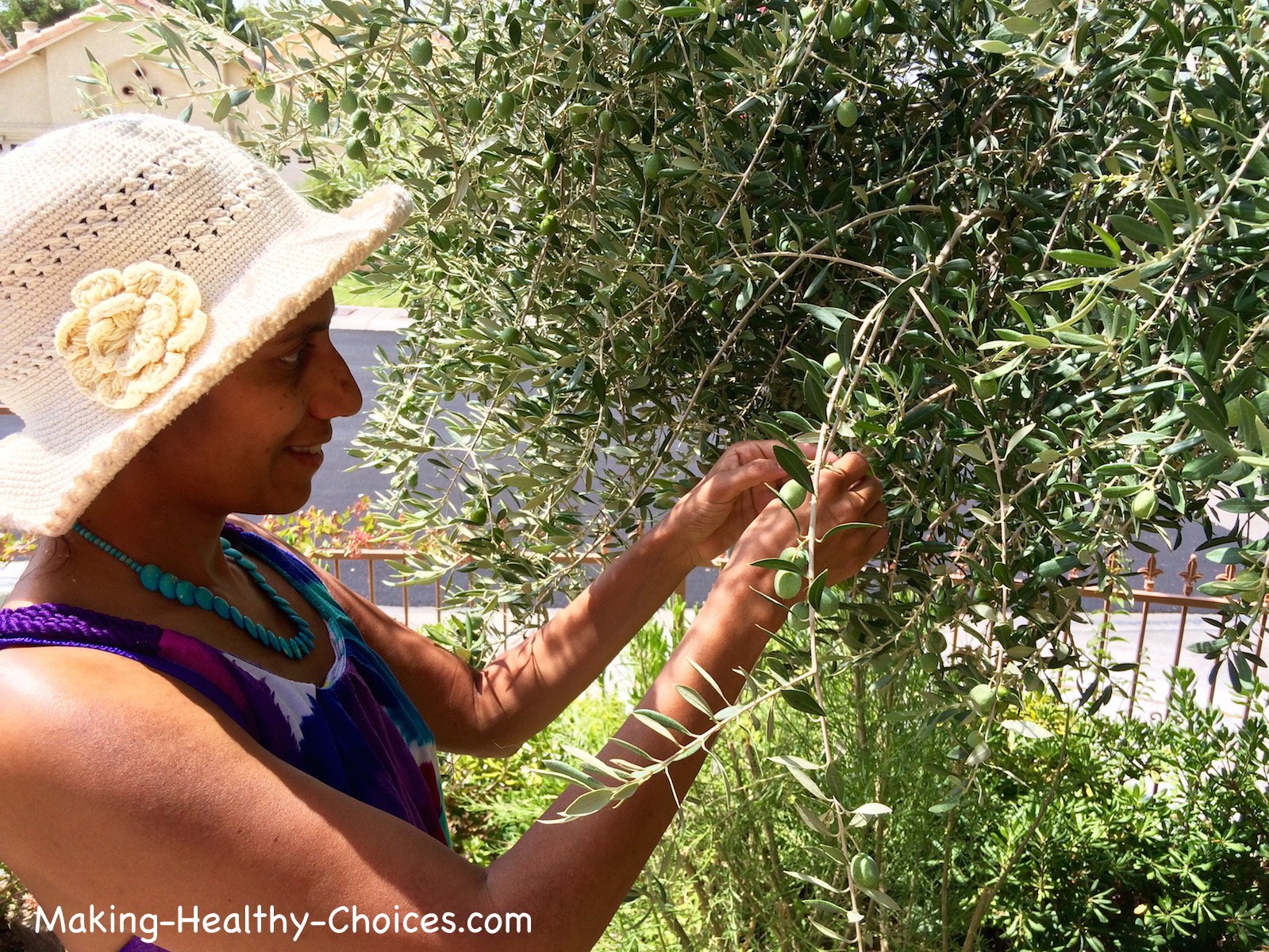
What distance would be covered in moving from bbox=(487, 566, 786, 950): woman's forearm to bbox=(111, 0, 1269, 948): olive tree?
0.05 metres

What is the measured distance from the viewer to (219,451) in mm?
999

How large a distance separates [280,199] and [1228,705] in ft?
13.8

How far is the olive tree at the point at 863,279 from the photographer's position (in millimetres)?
780

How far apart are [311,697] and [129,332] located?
0.40m

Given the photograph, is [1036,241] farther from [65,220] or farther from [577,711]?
[577,711]

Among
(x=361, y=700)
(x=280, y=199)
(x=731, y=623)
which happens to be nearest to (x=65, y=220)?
(x=280, y=199)

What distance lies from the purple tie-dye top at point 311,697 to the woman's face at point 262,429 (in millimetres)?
139

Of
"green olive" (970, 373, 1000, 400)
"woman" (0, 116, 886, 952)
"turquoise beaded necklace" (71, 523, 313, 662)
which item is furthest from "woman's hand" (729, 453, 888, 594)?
"turquoise beaded necklace" (71, 523, 313, 662)

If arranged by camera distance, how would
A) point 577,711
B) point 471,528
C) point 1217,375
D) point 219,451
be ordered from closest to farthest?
point 1217,375
point 219,451
point 471,528
point 577,711

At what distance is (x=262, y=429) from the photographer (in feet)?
3.28

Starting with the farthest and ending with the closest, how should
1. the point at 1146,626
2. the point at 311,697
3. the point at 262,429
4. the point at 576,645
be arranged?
the point at 1146,626
the point at 576,645
the point at 311,697
the point at 262,429

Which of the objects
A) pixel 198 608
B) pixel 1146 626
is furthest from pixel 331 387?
pixel 1146 626

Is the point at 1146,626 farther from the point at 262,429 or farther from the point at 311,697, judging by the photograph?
the point at 262,429

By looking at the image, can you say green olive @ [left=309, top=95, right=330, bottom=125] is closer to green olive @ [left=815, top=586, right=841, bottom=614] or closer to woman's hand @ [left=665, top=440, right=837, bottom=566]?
woman's hand @ [left=665, top=440, right=837, bottom=566]
